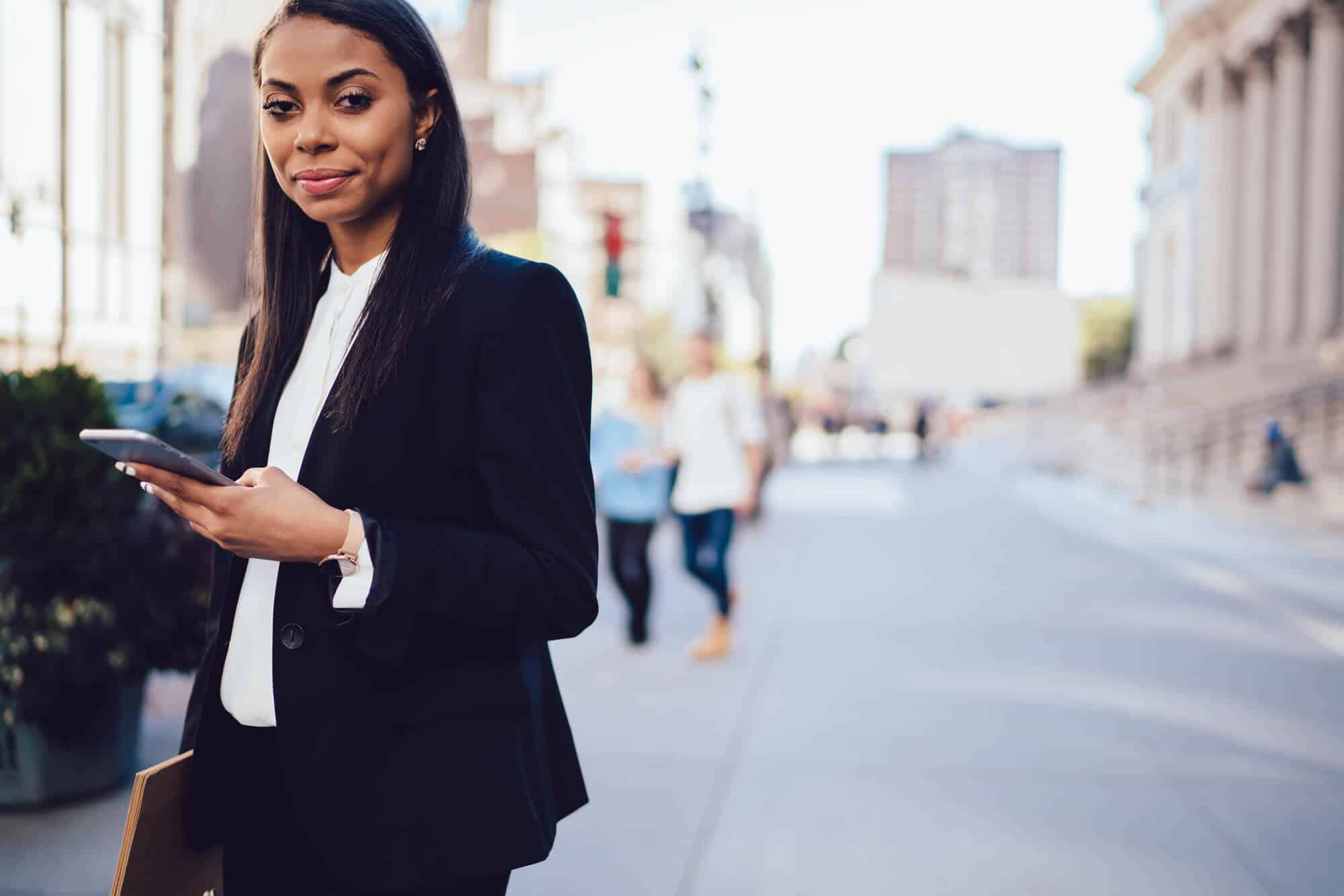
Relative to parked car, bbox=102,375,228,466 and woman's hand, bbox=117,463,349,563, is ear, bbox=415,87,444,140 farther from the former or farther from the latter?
parked car, bbox=102,375,228,466

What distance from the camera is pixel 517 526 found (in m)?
1.60

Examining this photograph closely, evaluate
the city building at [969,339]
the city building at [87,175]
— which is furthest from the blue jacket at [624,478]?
the city building at [969,339]

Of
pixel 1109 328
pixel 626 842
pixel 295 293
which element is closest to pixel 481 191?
pixel 626 842

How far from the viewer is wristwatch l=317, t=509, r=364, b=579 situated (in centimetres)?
153

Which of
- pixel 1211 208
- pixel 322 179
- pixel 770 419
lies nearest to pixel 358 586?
pixel 322 179

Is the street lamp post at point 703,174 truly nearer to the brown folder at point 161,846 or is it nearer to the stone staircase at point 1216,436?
the stone staircase at point 1216,436

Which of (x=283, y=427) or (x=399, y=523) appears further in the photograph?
(x=283, y=427)

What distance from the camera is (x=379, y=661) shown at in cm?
161

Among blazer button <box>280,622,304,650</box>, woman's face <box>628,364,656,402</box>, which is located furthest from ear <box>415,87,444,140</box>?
woman's face <box>628,364,656,402</box>

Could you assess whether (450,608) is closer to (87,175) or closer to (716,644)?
(716,644)

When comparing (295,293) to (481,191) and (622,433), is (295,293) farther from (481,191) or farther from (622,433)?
(481,191)

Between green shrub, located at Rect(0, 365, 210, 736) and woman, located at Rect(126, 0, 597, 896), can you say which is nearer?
woman, located at Rect(126, 0, 597, 896)

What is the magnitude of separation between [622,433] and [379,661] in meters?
6.91

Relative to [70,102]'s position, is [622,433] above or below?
below
